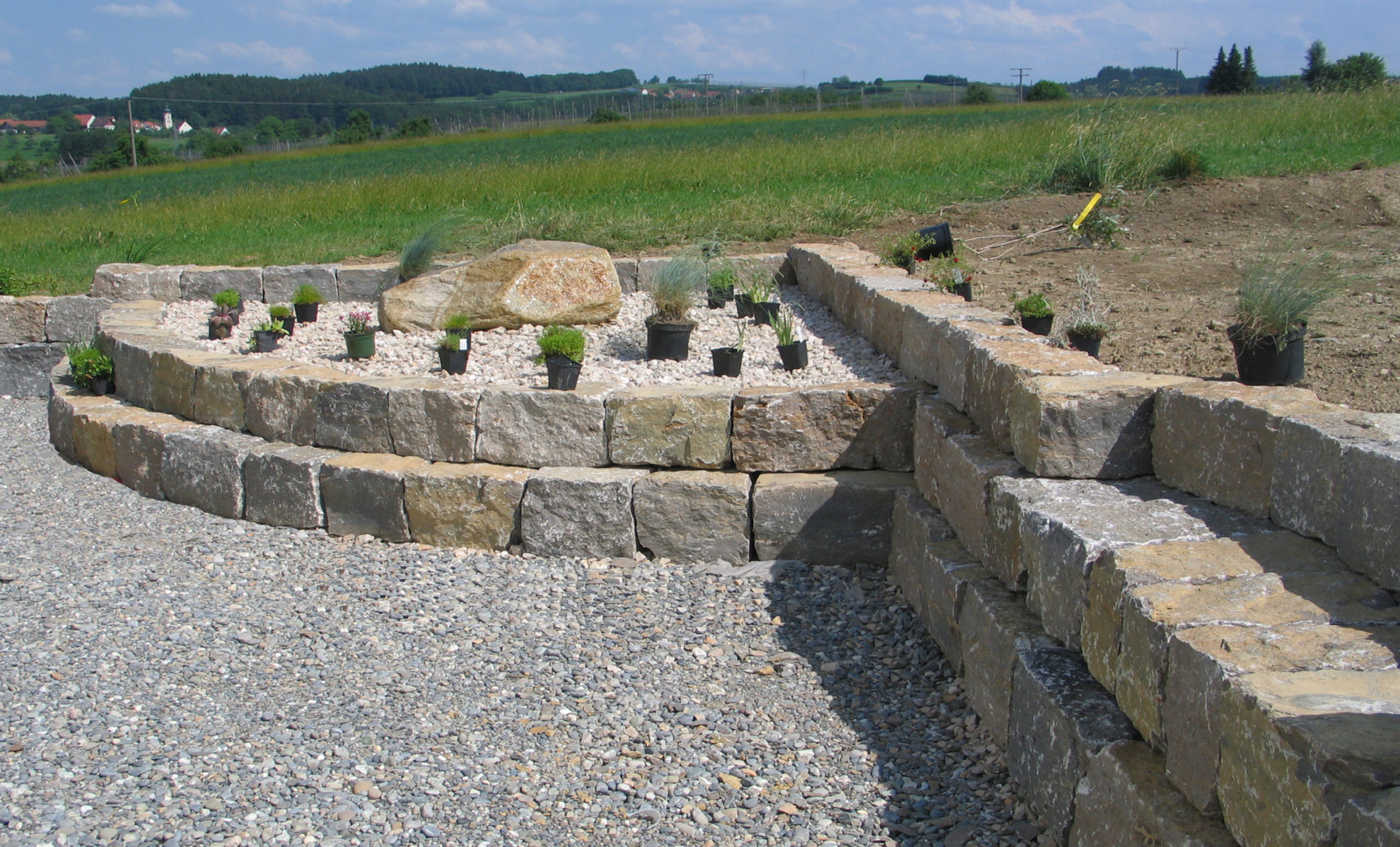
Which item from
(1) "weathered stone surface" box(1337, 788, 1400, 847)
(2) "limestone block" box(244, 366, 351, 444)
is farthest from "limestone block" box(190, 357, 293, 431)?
(1) "weathered stone surface" box(1337, 788, 1400, 847)

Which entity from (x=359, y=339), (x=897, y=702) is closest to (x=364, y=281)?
(x=359, y=339)

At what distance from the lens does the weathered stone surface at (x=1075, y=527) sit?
2.90 m

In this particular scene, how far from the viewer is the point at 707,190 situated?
38.7 feet

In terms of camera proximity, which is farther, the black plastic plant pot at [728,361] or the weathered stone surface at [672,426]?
the black plastic plant pot at [728,361]

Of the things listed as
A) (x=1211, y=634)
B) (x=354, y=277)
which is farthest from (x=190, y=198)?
(x=1211, y=634)

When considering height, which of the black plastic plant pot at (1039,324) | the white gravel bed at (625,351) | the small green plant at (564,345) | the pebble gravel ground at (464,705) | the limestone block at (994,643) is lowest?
the pebble gravel ground at (464,705)

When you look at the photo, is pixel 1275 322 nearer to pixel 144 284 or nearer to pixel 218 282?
pixel 218 282

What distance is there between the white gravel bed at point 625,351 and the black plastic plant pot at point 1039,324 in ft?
2.48

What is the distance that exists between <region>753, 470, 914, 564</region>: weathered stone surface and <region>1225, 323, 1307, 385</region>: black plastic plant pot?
4.97ft

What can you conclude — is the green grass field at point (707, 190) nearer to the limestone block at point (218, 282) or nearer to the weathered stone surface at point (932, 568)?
the limestone block at point (218, 282)

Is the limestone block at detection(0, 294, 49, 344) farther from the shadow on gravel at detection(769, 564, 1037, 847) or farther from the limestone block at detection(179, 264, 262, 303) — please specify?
the shadow on gravel at detection(769, 564, 1037, 847)

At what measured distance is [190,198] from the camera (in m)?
16.0

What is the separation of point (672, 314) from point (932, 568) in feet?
9.45

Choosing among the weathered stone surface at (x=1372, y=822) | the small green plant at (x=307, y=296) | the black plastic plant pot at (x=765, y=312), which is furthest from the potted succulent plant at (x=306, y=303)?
the weathered stone surface at (x=1372, y=822)
